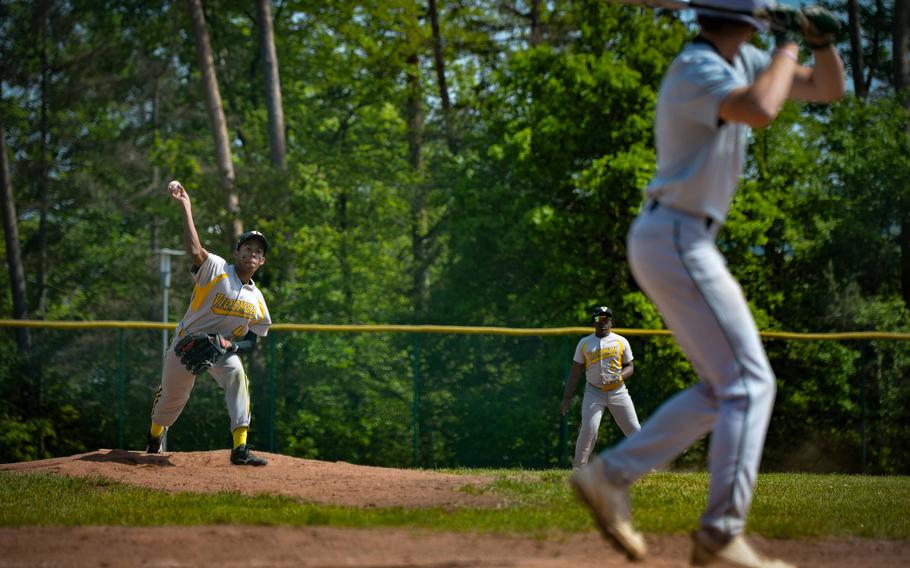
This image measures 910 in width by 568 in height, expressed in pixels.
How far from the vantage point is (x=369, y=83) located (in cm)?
3247

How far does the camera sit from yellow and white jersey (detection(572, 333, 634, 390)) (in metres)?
12.3

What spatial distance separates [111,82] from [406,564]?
27.3 metres

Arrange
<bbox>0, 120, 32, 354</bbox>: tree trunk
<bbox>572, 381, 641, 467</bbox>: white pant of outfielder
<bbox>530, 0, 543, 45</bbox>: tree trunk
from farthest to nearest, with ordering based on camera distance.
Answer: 1. <bbox>530, 0, 543, 45</bbox>: tree trunk
2. <bbox>0, 120, 32, 354</bbox>: tree trunk
3. <bbox>572, 381, 641, 467</bbox>: white pant of outfielder

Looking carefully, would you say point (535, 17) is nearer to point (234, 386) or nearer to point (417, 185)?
point (417, 185)

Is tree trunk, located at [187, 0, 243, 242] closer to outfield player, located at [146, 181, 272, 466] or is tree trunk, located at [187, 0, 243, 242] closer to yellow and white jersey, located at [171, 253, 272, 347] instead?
outfield player, located at [146, 181, 272, 466]

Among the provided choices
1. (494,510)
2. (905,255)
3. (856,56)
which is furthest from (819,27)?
(856,56)

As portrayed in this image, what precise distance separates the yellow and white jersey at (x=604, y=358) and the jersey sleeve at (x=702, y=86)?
7723 mm

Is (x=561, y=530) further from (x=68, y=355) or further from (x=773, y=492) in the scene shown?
(x=68, y=355)

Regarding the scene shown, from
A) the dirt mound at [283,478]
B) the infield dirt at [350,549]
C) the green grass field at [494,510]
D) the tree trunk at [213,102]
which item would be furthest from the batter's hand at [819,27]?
the tree trunk at [213,102]

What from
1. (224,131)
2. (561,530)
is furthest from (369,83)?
(561,530)

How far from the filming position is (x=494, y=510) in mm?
7324

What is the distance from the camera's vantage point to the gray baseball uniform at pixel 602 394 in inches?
482

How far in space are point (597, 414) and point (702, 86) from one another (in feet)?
26.1

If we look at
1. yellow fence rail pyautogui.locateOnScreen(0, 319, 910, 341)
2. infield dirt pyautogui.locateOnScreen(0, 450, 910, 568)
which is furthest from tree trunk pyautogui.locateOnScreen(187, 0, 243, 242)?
infield dirt pyautogui.locateOnScreen(0, 450, 910, 568)
